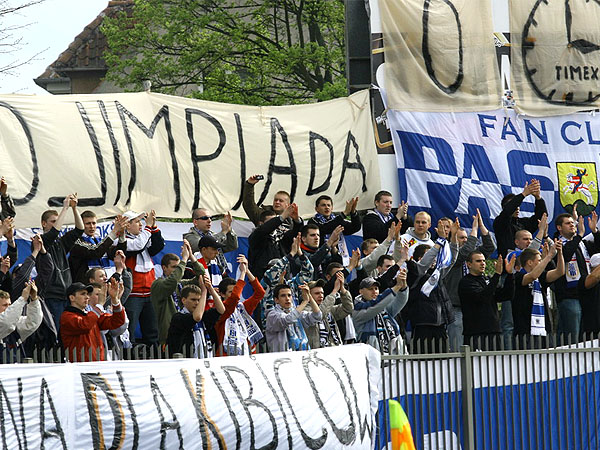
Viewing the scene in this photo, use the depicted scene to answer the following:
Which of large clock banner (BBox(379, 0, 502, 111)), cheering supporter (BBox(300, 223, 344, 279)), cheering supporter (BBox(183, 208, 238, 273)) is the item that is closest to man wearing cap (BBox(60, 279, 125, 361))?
cheering supporter (BBox(183, 208, 238, 273))

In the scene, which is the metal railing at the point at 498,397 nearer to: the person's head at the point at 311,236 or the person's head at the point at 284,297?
the person's head at the point at 284,297

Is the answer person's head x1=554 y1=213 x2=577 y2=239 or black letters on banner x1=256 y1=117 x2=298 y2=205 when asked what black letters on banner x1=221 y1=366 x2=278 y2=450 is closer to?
black letters on banner x1=256 y1=117 x2=298 y2=205

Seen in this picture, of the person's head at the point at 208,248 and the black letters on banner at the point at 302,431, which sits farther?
the person's head at the point at 208,248

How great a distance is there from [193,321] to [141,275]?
219 centimetres

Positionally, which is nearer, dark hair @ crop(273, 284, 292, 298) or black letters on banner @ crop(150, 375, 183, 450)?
black letters on banner @ crop(150, 375, 183, 450)

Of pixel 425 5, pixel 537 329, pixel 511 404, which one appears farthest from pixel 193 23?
pixel 511 404

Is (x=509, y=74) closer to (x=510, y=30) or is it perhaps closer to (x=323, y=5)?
(x=510, y=30)

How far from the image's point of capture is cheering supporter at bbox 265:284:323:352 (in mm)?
11203

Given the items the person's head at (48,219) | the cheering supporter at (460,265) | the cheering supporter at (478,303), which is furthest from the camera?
the cheering supporter at (460,265)

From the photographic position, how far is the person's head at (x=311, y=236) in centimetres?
1305

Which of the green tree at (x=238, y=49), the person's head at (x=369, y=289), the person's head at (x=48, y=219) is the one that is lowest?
the person's head at (x=369, y=289)

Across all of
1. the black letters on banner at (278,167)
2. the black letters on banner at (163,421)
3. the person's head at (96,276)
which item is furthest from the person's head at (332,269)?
the black letters on banner at (163,421)

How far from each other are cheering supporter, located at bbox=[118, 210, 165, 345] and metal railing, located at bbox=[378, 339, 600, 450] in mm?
3030

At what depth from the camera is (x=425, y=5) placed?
15797 millimetres
